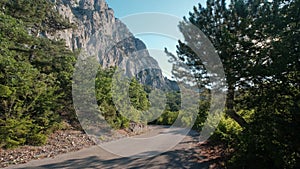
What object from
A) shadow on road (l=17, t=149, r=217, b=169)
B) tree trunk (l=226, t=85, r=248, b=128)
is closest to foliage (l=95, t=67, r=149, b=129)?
shadow on road (l=17, t=149, r=217, b=169)

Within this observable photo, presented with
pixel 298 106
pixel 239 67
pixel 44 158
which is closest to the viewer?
pixel 298 106

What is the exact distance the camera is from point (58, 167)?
5.66m

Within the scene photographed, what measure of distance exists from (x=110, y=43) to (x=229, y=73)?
12.4 metres

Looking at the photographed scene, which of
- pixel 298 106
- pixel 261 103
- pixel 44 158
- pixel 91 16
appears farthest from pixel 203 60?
pixel 91 16

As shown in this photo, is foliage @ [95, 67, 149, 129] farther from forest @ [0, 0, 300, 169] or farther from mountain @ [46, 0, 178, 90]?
mountain @ [46, 0, 178, 90]

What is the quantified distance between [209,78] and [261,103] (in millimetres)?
2947

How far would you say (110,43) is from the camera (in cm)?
1672

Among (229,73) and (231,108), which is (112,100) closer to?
(231,108)

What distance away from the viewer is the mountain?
14562mm

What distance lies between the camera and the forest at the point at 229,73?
152 inches

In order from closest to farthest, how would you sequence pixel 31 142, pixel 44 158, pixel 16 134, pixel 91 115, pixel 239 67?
pixel 239 67
pixel 44 158
pixel 16 134
pixel 31 142
pixel 91 115

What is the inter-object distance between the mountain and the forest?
9.18 ft

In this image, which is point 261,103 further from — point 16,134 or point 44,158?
point 16,134

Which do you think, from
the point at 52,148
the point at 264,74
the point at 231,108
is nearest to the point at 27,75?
the point at 52,148
